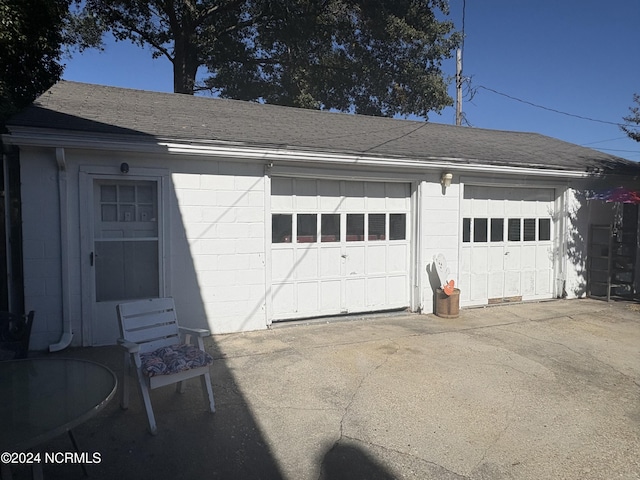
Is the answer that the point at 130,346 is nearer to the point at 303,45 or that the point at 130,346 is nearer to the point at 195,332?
the point at 195,332

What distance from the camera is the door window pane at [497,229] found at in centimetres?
812

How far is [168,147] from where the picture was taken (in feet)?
18.0

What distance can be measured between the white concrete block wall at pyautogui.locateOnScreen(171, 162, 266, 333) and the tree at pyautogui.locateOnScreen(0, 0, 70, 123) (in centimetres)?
269

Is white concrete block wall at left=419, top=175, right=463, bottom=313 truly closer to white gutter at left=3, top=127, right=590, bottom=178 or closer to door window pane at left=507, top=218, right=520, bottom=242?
white gutter at left=3, top=127, right=590, bottom=178

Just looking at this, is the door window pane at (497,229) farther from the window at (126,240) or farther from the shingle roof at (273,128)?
the window at (126,240)

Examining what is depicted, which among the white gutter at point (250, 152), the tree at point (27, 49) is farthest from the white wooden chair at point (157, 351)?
the tree at point (27, 49)

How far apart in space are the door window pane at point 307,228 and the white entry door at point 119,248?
6.79 feet

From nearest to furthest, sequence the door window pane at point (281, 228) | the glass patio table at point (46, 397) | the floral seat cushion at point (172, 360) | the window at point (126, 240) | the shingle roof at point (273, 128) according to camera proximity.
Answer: the glass patio table at point (46, 397) < the floral seat cushion at point (172, 360) < the window at point (126, 240) < the shingle roof at point (273, 128) < the door window pane at point (281, 228)

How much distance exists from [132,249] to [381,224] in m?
3.86

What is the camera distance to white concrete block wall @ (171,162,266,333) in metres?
5.87

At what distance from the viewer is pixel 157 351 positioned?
375 cm

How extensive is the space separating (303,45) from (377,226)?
11401 mm

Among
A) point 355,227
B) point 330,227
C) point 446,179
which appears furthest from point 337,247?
point 446,179

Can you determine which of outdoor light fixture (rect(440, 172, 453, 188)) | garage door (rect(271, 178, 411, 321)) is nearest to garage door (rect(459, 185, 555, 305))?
outdoor light fixture (rect(440, 172, 453, 188))
